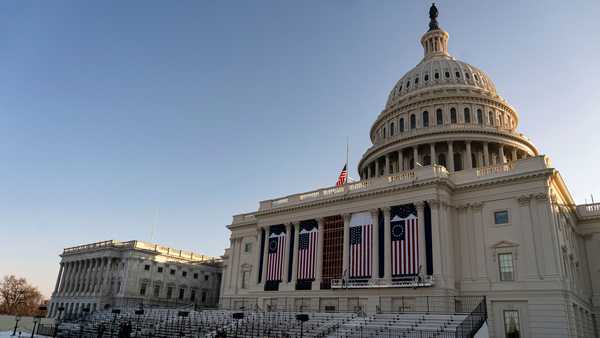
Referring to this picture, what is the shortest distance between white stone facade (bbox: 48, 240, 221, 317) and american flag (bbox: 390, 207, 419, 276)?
5857cm

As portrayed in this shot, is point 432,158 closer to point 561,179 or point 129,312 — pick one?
point 561,179

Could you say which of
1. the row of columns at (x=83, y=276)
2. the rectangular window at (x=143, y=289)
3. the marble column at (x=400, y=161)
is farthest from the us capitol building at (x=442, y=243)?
the row of columns at (x=83, y=276)

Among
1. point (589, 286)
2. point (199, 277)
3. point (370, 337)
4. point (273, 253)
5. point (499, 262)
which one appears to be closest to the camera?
point (370, 337)

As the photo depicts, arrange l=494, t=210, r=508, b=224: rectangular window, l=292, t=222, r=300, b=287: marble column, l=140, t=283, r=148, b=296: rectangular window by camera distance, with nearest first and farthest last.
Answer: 1. l=494, t=210, r=508, b=224: rectangular window
2. l=292, t=222, r=300, b=287: marble column
3. l=140, t=283, r=148, b=296: rectangular window

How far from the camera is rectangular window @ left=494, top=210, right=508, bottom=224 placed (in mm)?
36625

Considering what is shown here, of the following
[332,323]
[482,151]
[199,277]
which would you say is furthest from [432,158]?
[199,277]

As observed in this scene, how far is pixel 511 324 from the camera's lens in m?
33.3

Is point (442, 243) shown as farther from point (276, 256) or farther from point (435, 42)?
point (435, 42)

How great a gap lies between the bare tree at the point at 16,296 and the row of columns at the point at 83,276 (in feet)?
59.8

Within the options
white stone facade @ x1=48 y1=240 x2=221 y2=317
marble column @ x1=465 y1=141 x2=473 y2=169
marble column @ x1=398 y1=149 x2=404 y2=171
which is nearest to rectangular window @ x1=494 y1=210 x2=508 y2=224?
marble column @ x1=465 y1=141 x2=473 y2=169

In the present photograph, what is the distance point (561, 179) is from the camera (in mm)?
39781

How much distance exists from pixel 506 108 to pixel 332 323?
4655 centimetres

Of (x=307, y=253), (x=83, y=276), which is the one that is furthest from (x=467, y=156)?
(x=83, y=276)

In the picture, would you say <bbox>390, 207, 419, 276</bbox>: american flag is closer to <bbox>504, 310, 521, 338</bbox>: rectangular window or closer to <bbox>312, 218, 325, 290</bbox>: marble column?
<bbox>504, 310, 521, 338</bbox>: rectangular window
